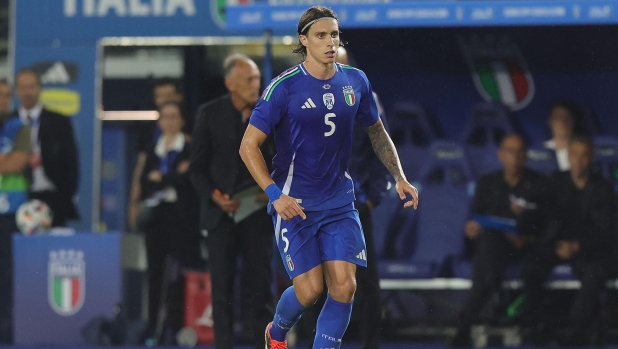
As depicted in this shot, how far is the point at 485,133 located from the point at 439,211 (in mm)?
772

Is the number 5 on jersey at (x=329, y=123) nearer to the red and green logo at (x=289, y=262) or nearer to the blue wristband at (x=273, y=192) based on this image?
the blue wristband at (x=273, y=192)

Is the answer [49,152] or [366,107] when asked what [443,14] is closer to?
[366,107]

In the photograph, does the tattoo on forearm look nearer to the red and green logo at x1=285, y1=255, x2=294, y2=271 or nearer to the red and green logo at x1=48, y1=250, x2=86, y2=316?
the red and green logo at x1=285, y1=255, x2=294, y2=271

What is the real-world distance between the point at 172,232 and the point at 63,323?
3.84ft

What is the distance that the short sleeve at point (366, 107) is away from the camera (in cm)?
630

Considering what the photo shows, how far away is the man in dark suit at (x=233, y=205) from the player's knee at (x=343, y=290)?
Answer: 1.56 meters

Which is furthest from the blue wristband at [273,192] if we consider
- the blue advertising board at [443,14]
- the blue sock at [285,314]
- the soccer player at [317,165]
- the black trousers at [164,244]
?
the black trousers at [164,244]

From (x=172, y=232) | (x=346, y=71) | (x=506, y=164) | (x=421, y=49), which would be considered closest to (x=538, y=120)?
(x=506, y=164)

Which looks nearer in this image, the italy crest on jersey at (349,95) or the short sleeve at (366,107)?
the italy crest on jersey at (349,95)

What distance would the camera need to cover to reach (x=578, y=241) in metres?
9.44

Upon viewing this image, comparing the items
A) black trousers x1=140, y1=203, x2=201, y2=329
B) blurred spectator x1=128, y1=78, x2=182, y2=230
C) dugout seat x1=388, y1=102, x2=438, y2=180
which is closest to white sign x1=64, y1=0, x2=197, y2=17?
blurred spectator x1=128, y1=78, x2=182, y2=230

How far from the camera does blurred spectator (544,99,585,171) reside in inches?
381

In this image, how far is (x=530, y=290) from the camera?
9.53 m

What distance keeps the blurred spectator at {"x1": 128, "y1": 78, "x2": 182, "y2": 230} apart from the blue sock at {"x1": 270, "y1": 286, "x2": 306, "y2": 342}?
11.1ft
